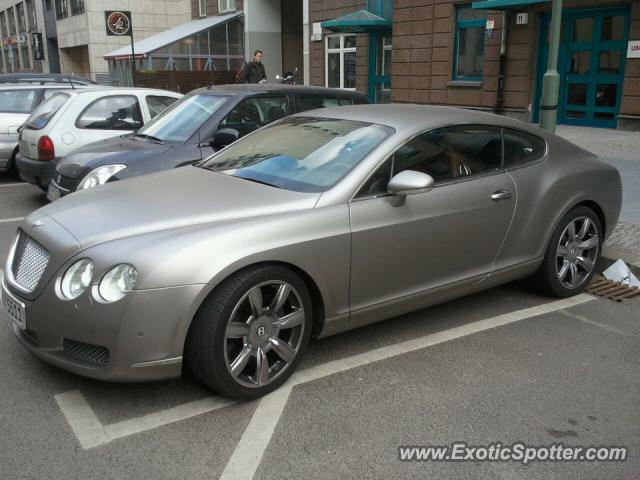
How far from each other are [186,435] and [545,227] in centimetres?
298

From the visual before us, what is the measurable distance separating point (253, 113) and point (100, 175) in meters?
1.77

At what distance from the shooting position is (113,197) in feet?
12.4

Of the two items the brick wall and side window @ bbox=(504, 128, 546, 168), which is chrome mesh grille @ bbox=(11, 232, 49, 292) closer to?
side window @ bbox=(504, 128, 546, 168)

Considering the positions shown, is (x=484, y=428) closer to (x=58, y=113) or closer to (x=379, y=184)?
(x=379, y=184)

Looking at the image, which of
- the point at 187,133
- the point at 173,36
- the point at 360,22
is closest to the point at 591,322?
the point at 187,133

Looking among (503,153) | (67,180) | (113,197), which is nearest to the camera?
(113,197)

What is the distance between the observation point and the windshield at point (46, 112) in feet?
27.1

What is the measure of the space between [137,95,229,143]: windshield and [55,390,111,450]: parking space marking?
3.76 meters

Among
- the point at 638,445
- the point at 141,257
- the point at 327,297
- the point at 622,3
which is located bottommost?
the point at 638,445

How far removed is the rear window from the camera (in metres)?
10.1

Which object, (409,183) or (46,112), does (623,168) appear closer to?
(409,183)

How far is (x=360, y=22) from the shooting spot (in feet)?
61.1

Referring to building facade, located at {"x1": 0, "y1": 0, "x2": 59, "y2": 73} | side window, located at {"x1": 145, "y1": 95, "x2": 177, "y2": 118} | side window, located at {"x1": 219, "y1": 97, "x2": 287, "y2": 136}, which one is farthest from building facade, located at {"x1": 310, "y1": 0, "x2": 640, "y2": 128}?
building facade, located at {"x1": 0, "y1": 0, "x2": 59, "y2": 73}

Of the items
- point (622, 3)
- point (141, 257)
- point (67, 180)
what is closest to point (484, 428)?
point (141, 257)
